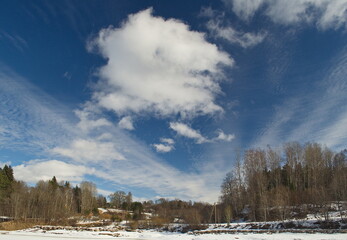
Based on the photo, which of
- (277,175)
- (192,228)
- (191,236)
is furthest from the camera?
(277,175)

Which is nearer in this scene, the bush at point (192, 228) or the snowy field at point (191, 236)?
the snowy field at point (191, 236)

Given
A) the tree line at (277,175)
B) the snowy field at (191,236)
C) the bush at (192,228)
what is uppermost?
the tree line at (277,175)

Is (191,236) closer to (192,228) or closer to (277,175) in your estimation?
(192,228)

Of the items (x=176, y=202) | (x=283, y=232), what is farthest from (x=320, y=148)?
(x=176, y=202)

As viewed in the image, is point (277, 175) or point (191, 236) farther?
point (277, 175)

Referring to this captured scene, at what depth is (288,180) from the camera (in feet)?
207

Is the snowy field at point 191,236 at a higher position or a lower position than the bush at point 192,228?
higher

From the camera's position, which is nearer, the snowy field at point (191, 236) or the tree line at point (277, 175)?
the snowy field at point (191, 236)

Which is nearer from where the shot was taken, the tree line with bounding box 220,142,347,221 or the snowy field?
the snowy field

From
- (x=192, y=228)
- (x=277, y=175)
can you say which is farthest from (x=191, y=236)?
(x=277, y=175)

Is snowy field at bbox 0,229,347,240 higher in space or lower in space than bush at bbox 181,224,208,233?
higher

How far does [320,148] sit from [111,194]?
96519 mm

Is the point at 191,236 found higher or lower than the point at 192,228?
higher

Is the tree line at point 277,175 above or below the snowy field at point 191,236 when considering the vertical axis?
above
